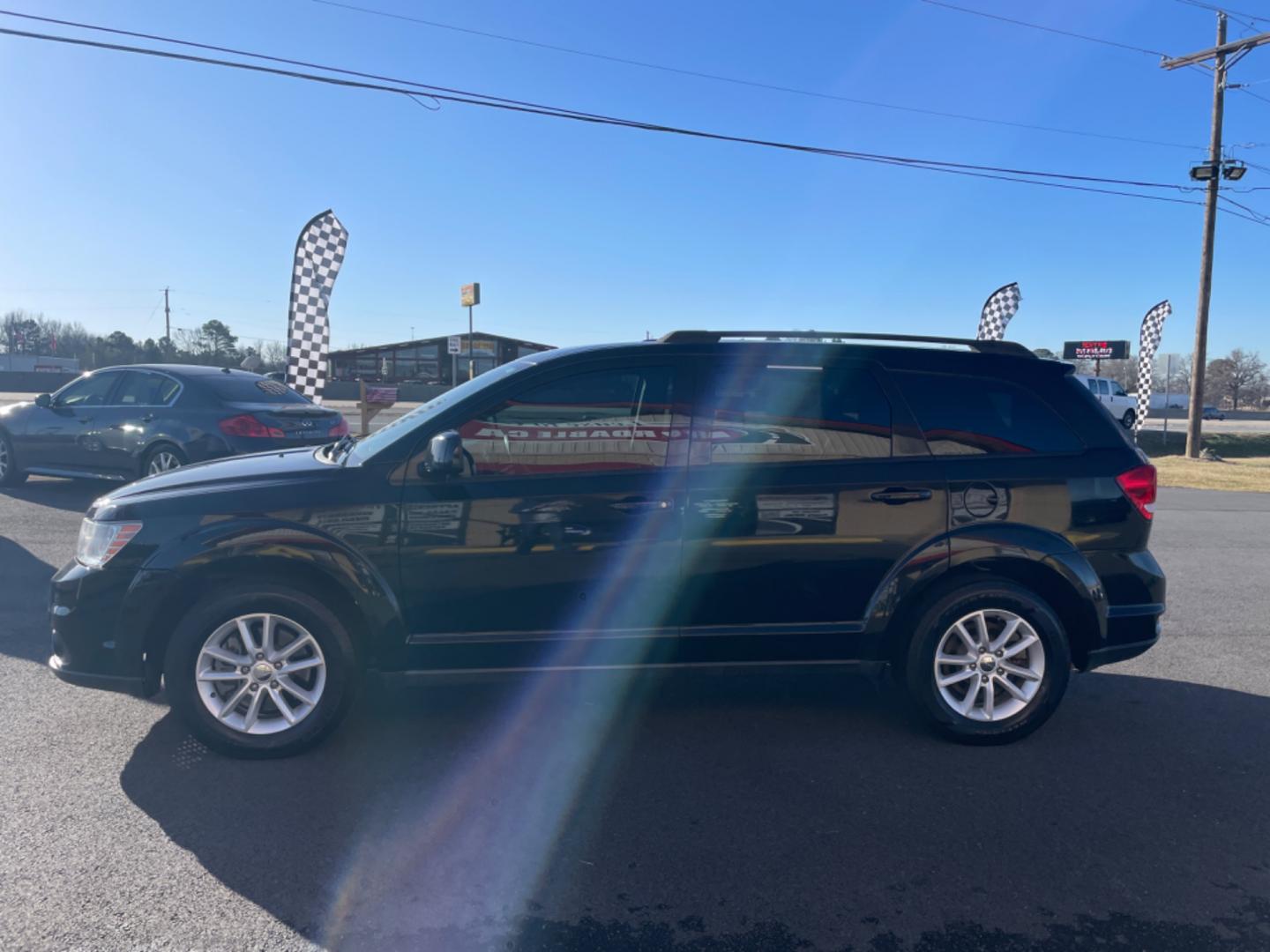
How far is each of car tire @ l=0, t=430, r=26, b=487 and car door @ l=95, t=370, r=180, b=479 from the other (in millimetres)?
1634

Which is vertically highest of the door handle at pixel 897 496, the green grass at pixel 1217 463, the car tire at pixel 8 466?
the door handle at pixel 897 496

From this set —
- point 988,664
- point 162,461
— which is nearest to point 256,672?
point 988,664

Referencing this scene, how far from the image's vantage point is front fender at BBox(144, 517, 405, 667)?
12.2 ft

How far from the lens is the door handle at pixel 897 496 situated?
4004mm

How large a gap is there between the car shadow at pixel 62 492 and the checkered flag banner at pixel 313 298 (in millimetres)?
5079

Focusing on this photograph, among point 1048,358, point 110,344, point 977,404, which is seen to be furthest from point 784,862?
point 110,344

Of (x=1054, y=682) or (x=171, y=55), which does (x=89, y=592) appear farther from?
(x=171, y=55)

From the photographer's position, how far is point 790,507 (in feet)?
13.0

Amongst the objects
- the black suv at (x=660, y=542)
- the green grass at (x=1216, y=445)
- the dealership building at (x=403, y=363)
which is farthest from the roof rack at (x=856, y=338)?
the dealership building at (x=403, y=363)

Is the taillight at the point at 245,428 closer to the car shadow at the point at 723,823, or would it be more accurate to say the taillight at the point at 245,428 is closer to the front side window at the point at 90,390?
the front side window at the point at 90,390

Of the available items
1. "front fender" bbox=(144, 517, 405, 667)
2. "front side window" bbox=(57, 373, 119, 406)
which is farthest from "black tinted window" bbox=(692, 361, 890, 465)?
"front side window" bbox=(57, 373, 119, 406)

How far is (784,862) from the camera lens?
309cm

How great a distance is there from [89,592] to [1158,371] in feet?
100

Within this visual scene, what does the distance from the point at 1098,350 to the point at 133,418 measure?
34.6 m
